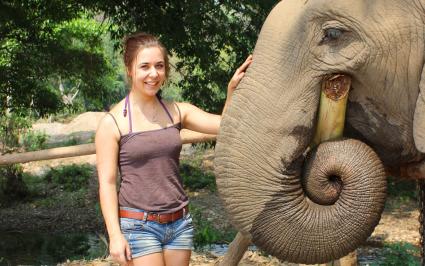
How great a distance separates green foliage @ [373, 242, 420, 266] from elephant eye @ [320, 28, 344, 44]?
3.69m

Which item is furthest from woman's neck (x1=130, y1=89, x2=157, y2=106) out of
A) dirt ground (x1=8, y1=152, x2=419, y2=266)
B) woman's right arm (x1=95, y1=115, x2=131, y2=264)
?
dirt ground (x1=8, y1=152, x2=419, y2=266)

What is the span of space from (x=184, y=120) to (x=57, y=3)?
5910mm

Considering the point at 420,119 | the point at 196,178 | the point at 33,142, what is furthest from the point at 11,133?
the point at 420,119

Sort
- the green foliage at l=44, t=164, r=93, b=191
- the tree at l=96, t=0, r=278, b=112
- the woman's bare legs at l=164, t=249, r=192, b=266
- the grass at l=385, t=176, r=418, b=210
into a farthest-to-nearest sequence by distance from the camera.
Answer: the green foliage at l=44, t=164, r=93, b=191 → the grass at l=385, t=176, r=418, b=210 → the tree at l=96, t=0, r=278, b=112 → the woman's bare legs at l=164, t=249, r=192, b=266

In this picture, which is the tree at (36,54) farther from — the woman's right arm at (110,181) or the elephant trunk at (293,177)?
the elephant trunk at (293,177)

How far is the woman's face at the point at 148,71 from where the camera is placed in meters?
2.96

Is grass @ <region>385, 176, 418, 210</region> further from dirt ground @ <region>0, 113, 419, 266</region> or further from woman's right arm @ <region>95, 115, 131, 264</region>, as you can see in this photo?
A: woman's right arm @ <region>95, 115, 131, 264</region>

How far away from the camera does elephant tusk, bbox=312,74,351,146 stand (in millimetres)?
2791

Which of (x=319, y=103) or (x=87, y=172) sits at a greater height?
(x=319, y=103)

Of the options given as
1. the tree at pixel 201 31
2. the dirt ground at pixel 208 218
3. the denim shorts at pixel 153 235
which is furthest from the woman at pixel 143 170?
the dirt ground at pixel 208 218

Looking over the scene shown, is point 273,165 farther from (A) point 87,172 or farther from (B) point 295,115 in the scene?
(A) point 87,172

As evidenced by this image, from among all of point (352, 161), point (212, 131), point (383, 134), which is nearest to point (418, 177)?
point (383, 134)

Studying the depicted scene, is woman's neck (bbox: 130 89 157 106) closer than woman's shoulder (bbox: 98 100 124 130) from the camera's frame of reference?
No

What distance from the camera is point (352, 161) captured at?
2719 millimetres
